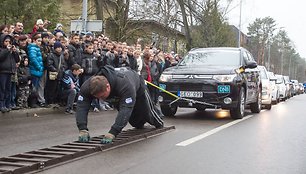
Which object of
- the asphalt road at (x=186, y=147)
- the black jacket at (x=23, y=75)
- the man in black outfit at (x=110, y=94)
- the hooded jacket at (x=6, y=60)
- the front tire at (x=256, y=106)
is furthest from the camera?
the front tire at (x=256, y=106)

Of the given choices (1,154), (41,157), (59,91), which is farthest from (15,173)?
(59,91)

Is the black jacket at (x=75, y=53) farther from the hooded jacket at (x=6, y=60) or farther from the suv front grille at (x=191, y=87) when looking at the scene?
the suv front grille at (x=191, y=87)

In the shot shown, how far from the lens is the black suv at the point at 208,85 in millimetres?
11711

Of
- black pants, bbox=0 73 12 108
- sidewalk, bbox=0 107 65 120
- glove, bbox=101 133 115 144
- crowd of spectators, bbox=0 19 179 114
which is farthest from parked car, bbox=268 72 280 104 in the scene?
glove, bbox=101 133 115 144

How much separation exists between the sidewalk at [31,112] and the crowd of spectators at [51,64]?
13 centimetres

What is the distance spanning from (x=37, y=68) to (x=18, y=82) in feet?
2.32

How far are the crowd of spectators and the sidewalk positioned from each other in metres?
0.13

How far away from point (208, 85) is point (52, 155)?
20.2 feet

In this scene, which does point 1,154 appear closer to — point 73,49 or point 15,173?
point 15,173

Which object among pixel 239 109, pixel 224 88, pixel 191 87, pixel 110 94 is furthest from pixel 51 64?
pixel 110 94

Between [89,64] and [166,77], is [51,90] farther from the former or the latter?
[166,77]

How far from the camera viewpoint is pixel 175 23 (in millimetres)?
32125

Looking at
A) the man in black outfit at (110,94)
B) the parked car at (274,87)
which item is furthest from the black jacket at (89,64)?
the parked car at (274,87)

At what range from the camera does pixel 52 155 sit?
6.24m
